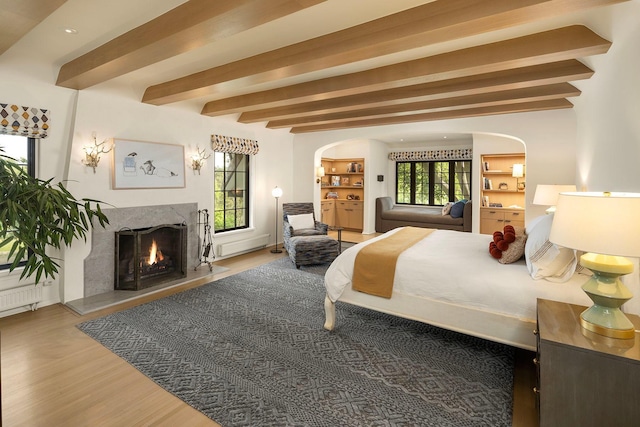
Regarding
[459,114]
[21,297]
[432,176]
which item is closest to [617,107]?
[459,114]

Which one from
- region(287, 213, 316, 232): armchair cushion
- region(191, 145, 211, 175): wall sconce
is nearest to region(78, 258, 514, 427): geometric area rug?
region(191, 145, 211, 175): wall sconce

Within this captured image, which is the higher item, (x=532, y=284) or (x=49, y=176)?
(x=49, y=176)

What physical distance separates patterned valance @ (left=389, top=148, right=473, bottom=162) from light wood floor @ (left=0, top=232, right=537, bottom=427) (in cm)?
A: 631

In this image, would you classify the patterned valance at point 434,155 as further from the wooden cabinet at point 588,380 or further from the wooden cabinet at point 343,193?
the wooden cabinet at point 588,380

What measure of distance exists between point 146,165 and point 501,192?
6.52 metres

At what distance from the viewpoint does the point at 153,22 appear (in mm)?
2275

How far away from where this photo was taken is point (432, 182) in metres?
8.83

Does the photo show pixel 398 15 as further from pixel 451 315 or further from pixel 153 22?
pixel 451 315

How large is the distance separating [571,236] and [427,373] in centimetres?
138

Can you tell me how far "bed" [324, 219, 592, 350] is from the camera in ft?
7.54

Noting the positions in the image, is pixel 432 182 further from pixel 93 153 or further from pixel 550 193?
pixel 93 153

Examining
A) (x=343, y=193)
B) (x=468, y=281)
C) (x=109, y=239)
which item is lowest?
(x=468, y=281)

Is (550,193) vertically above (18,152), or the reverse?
(18,152)

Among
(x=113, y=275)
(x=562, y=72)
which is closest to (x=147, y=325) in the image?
(x=113, y=275)
